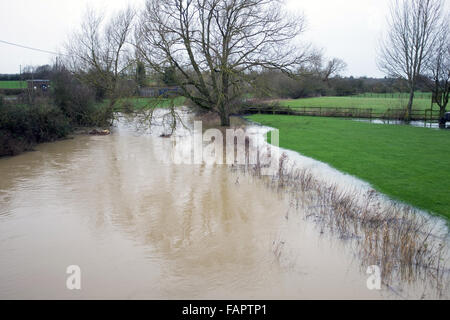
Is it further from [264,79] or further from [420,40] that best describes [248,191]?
[420,40]

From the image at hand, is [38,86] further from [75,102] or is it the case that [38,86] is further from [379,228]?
[379,228]

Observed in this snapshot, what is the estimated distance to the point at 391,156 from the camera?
1281 cm

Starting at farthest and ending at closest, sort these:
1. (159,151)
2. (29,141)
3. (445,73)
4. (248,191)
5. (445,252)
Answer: (445,73) → (29,141) → (159,151) → (248,191) → (445,252)

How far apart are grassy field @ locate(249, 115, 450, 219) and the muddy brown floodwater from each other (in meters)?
2.99

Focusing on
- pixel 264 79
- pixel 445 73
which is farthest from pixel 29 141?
pixel 445 73

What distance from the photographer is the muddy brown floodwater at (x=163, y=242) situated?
5.20m

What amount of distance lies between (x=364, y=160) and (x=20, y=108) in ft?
51.6

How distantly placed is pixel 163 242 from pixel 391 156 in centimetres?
959

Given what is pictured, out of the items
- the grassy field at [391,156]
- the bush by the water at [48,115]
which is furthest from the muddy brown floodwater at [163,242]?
the bush by the water at [48,115]

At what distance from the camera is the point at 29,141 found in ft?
56.7

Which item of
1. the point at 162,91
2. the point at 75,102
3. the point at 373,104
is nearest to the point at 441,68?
the point at 373,104

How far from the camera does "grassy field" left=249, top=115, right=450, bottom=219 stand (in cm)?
868
